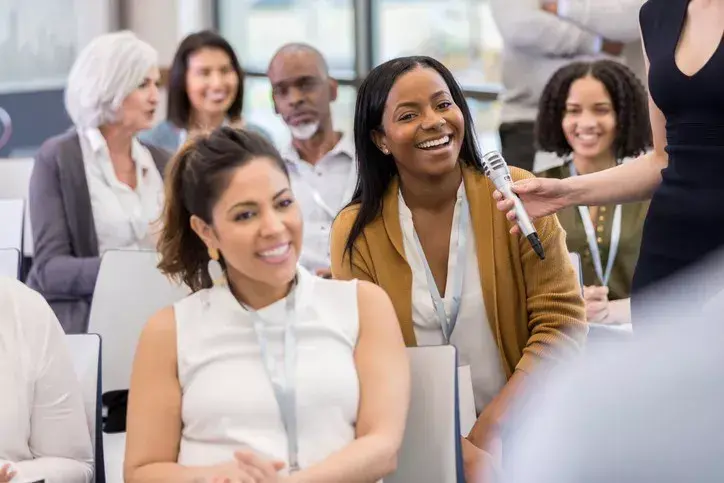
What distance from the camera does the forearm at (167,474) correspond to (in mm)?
1684

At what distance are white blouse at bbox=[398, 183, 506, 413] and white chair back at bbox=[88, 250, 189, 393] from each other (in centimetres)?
106

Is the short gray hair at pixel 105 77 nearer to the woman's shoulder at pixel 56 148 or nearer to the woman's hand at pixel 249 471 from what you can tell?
the woman's shoulder at pixel 56 148

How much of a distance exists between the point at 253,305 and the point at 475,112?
445 cm

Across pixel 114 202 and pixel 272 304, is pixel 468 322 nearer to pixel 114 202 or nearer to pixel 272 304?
pixel 272 304

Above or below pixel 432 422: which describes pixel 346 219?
above

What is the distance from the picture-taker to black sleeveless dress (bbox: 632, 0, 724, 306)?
69.7 inches

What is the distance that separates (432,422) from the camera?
1803 millimetres

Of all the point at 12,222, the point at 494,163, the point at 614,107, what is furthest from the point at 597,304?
the point at 12,222

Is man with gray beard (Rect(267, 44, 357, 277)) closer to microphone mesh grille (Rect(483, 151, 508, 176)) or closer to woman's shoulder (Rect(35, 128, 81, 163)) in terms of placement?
woman's shoulder (Rect(35, 128, 81, 163))

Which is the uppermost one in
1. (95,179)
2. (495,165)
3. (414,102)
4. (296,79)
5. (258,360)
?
(296,79)

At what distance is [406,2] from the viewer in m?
6.45

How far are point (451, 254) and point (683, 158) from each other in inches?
21.8

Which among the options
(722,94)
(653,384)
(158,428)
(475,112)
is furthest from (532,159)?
(653,384)

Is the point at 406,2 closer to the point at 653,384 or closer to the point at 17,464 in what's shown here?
the point at 17,464
